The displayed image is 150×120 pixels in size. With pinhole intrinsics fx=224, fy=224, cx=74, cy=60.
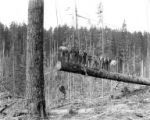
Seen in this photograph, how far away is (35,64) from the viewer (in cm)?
417

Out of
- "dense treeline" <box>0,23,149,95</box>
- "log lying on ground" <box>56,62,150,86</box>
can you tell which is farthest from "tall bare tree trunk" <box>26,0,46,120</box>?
"dense treeline" <box>0,23,149,95</box>

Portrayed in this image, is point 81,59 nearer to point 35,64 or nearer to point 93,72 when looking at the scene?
point 93,72

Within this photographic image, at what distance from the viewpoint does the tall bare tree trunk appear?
412cm

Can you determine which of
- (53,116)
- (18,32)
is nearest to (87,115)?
(53,116)

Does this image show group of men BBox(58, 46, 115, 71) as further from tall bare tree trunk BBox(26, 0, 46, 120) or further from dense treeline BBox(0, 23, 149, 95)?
dense treeline BBox(0, 23, 149, 95)

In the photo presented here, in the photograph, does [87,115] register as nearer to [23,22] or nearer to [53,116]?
[53,116]

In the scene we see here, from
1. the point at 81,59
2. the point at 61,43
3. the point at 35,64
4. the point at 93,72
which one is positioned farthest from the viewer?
the point at 61,43

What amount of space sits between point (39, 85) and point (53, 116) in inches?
28.9

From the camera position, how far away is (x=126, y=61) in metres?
51.5

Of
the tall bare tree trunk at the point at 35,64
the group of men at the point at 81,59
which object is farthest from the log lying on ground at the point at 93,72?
the tall bare tree trunk at the point at 35,64

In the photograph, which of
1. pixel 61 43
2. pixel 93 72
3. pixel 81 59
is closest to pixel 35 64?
pixel 81 59

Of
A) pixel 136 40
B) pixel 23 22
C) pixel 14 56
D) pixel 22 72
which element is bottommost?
pixel 22 72

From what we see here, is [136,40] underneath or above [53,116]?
above

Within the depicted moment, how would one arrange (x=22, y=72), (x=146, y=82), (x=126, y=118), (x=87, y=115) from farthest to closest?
1. (x=22, y=72)
2. (x=146, y=82)
3. (x=87, y=115)
4. (x=126, y=118)
